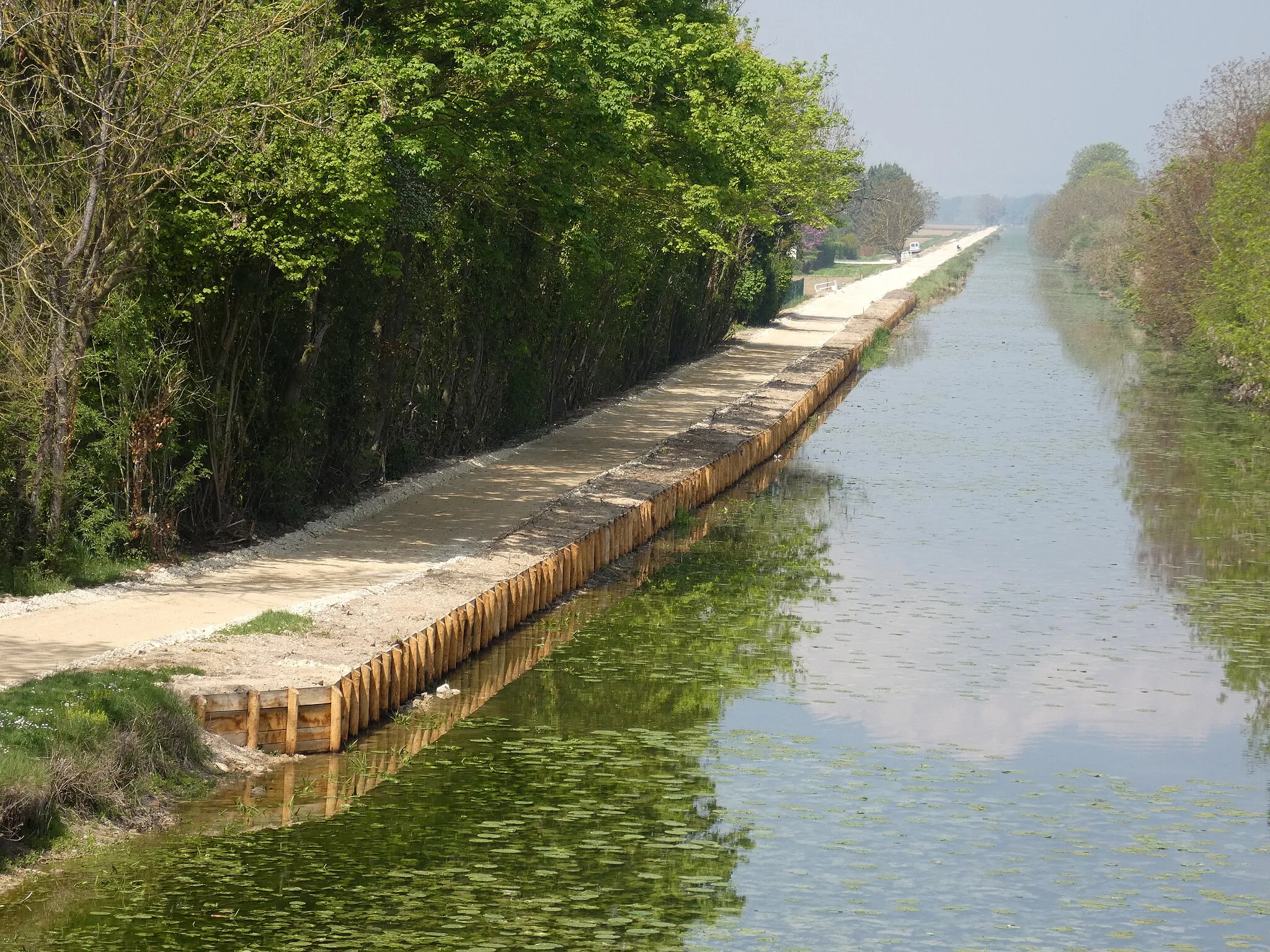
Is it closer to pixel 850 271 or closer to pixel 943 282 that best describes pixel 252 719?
pixel 943 282

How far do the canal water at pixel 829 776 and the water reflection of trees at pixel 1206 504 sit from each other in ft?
0.33

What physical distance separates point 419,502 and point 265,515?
2837 millimetres

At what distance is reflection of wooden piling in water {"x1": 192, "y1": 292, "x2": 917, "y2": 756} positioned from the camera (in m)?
13.1

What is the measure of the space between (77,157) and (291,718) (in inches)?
235

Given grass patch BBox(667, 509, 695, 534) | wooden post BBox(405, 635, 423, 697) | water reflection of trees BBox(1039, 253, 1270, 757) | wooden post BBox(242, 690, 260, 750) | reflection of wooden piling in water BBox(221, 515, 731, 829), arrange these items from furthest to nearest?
grass patch BBox(667, 509, 695, 534)
water reflection of trees BBox(1039, 253, 1270, 757)
wooden post BBox(405, 635, 423, 697)
wooden post BBox(242, 690, 260, 750)
reflection of wooden piling in water BBox(221, 515, 731, 829)

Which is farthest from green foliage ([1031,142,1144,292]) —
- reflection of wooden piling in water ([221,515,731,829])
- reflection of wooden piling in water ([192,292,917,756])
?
reflection of wooden piling in water ([221,515,731,829])

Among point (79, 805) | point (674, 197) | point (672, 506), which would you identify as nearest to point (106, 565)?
point (79, 805)

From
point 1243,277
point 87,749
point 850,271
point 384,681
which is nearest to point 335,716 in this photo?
point 384,681

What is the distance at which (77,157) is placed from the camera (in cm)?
1592

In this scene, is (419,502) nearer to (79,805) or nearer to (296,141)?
(296,141)

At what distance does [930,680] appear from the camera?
16.5m

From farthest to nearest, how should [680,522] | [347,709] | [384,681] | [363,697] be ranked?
[680,522] < [384,681] < [363,697] < [347,709]

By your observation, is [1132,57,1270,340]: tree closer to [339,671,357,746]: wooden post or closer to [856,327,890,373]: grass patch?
[856,327,890,373]: grass patch

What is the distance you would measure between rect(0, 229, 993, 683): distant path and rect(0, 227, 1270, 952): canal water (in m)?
1.86
